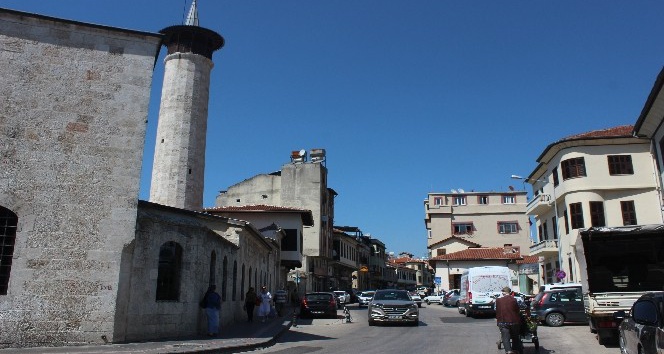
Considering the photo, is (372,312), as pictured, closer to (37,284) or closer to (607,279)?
(607,279)

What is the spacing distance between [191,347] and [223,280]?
21.6 feet

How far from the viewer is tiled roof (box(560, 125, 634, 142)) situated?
1245 inches

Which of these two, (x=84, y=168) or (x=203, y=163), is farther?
(x=203, y=163)

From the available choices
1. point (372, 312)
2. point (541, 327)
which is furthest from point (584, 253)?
point (372, 312)

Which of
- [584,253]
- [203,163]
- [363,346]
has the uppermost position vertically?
[203,163]

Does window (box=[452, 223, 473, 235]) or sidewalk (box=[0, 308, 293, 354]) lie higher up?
window (box=[452, 223, 473, 235])

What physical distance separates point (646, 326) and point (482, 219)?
214 feet

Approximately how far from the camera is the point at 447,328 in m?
19.3

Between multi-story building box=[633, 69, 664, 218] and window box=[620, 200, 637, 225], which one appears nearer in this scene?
multi-story building box=[633, 69, 664, 218]

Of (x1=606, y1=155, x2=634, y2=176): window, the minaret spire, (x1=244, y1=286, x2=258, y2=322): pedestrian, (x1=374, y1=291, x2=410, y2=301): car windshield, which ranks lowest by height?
(x1=244, y1=286, x2=258, y2=322): pedestrian

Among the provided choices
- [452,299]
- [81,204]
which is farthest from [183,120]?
[452,299]

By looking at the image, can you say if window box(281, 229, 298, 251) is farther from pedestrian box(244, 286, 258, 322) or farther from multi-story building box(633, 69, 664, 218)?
multi-story building box(633, 69, 664, 218)

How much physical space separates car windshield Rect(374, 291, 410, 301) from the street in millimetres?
1850

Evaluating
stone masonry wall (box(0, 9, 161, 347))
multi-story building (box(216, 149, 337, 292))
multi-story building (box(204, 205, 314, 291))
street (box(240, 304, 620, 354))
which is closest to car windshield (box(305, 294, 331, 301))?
street (box(240, 304, 620, 354))
